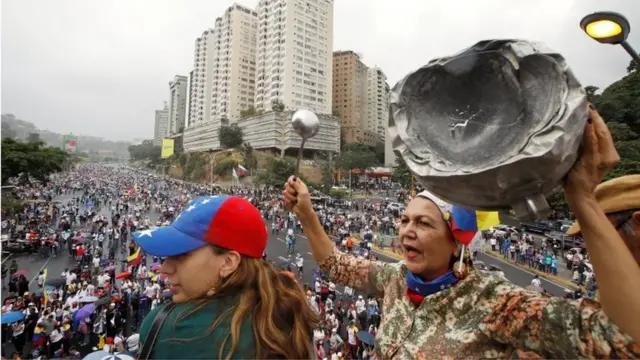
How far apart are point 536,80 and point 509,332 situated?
92 centimetres

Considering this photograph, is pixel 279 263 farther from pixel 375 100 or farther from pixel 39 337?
pixel 375 100

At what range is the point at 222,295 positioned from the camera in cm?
150

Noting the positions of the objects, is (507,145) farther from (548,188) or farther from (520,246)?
(520,246)

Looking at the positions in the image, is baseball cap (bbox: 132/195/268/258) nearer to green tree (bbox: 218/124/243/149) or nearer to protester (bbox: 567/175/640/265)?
protester (bbox: 567/175/640/265)

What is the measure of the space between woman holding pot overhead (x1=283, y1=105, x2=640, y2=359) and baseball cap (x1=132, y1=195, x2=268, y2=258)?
79 centimetres

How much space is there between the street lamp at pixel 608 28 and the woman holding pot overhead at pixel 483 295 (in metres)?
2.33

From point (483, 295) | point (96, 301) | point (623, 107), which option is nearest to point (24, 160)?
point (96, 301)

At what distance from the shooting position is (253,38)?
81.9 m

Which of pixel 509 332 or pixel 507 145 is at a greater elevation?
pixel 507 145

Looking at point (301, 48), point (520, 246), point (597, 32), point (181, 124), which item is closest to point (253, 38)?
point (301, 48)

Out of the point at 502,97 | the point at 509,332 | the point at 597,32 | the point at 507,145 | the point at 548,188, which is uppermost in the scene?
the point at 597,32

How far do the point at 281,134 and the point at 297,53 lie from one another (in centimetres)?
1634

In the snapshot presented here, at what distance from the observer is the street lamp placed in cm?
279

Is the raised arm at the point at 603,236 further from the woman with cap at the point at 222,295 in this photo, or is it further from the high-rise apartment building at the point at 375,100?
the high-rise apartment building at the point at 375,100
